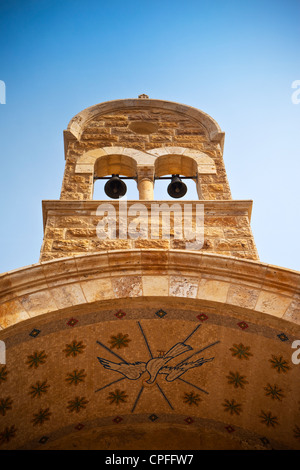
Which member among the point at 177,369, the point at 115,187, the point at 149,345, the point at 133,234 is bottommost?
the point at 177,369

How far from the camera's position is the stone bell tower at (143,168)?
4.41m

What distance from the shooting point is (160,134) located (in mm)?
6219

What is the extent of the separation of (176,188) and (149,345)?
260cm

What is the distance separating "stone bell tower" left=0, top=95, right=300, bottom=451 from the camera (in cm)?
363

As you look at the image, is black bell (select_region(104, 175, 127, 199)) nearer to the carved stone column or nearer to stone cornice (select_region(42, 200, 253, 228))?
the carved stone column

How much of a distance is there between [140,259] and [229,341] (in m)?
0.98

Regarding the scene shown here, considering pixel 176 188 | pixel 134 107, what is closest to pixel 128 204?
pixel 176 188

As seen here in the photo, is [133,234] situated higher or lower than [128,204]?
lower

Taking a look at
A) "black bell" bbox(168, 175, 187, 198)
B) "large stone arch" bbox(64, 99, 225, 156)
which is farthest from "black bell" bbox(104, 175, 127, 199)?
"large stone arch" bbox(64, 99, 225, 156)

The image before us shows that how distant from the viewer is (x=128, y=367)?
3.93 meters

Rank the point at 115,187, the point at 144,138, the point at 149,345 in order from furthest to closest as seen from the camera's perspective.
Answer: the point at 144,138 < the point at 115,187 < the point at 149,345

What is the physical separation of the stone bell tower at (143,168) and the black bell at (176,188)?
0.47 feet

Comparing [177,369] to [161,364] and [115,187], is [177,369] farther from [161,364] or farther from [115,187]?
[115,187]

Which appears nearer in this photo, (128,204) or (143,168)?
(128,204)
